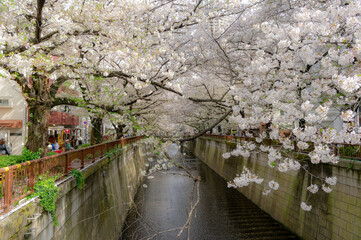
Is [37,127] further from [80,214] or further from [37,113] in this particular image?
[80,214]

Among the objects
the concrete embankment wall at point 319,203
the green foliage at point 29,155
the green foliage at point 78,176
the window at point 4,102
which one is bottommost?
the concrete embankment wall at point 319,203

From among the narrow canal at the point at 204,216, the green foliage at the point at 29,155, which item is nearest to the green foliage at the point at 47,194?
the green foliage at the point at 29,155

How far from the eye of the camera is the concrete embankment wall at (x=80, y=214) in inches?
185

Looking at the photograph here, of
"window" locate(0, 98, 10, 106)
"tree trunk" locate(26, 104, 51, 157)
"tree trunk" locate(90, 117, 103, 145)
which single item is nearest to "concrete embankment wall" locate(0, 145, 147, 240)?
"tree trunk" locate(26, 104, 51, 157)

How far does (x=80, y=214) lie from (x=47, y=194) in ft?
9.02

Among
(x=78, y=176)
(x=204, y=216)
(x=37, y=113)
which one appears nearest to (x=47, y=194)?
(x=78, y=176)

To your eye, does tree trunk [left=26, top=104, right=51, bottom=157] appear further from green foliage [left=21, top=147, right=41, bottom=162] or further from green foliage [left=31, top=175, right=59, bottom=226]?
green foliage [left=31, top=175, right=59, bottom=226]

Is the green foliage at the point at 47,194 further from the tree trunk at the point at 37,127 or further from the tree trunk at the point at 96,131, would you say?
the tree trunk at the point at 96,131

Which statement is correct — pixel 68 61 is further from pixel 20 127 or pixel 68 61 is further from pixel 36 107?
pixel 20 127

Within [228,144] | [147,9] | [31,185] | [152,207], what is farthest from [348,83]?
[228,144]

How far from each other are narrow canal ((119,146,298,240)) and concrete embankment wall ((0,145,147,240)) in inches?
58.2

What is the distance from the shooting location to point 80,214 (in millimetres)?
8086

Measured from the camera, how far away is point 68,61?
7.47 m

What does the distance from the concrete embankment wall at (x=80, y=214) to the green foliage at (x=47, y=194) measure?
13 cm
